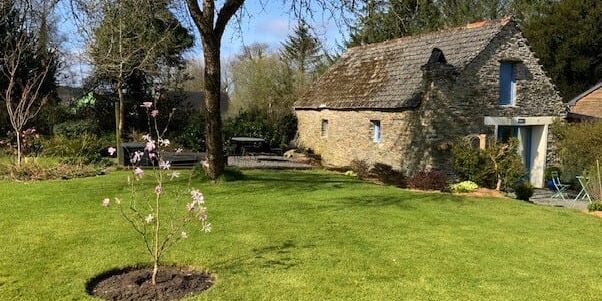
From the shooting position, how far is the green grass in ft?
19.4

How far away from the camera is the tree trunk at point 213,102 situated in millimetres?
12812

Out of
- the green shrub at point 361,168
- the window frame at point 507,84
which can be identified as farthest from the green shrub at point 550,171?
the green shrub at point 361,168

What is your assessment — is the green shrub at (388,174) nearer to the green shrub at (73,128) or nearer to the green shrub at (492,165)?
the green shrub at (492,165)

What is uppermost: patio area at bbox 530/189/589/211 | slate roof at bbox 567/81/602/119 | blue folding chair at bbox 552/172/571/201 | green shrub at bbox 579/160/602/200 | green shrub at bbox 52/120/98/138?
slate roof at bbox 567/81/602/119

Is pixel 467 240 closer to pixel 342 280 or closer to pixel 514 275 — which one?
pixel 514 275

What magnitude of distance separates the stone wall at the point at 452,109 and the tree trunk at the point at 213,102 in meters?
8.91

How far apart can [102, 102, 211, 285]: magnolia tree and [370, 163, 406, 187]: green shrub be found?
901 centimetres

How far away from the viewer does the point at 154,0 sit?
1286cm

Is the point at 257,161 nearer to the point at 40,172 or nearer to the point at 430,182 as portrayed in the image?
the point at 430,182

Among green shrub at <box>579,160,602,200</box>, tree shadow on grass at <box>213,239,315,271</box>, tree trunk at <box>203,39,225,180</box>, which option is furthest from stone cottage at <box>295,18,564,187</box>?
tree shadow on grass at <box>213,239,315,271</box>

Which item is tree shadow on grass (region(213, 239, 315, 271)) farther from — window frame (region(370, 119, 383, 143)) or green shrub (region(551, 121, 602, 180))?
window frame (region(370, 119, 383, 143))

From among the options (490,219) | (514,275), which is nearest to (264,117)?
(490,219)

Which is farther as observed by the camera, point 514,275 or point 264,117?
point 264,117

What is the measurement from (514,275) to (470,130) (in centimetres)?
1390
